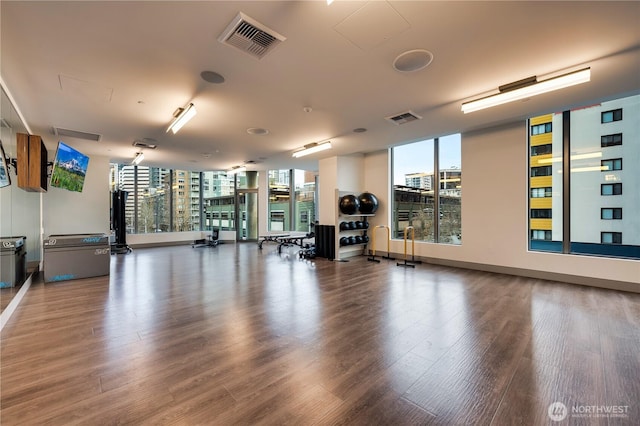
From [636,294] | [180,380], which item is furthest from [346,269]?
[636,294]

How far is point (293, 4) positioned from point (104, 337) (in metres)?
3.74

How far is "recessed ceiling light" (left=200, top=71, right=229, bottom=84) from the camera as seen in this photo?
10.9 ft

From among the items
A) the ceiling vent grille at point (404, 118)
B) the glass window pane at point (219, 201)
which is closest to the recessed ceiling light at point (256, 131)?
the ceiling vent grille at point (404, 118)

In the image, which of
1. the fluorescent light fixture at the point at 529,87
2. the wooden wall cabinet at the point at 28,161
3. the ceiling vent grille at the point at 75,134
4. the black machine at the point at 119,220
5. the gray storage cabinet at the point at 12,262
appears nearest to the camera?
the fluorescent light fixture at the point at 529,87

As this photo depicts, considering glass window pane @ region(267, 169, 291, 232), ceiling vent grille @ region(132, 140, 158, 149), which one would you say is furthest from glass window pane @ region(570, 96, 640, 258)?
ceiling vent grille @ region(132, 140, 158, 149)

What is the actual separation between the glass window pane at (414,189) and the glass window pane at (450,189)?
0.25 m

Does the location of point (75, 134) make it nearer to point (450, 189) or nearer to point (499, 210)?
point (450, 189)

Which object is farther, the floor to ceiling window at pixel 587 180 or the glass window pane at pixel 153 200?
the glass window pane at pixel 153 200

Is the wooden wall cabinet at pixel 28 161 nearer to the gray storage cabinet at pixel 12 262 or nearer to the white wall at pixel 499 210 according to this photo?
the gray storage cabinet at pixel 12 262

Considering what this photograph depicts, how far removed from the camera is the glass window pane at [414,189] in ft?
23.4

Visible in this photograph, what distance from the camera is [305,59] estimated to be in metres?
3.02

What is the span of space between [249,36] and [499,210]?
19.3ft

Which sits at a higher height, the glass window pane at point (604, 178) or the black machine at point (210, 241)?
the glass window pane at point (604, 178)

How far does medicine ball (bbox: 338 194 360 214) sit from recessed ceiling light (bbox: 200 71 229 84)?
4580 millimetres
